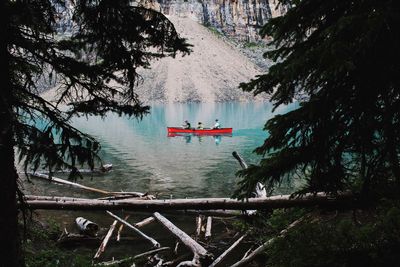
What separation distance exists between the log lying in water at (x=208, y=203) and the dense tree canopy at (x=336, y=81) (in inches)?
140

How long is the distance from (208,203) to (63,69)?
226 inches

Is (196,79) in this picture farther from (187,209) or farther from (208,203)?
(208,203)

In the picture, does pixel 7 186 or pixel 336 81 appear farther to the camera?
pixel 7 186

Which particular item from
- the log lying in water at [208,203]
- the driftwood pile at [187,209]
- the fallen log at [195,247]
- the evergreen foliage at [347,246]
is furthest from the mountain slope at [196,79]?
the evergreen foliage at [347,246]

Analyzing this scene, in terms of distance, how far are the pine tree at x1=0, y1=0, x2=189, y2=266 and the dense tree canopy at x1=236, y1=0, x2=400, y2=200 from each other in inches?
81.7

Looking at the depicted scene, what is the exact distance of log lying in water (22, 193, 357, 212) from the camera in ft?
27.8

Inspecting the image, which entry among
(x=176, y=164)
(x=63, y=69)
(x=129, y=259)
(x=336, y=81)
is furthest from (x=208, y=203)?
(x=176, y=164)

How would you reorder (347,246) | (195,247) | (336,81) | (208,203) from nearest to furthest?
(336,81) < (347,246) < (195,247) < (208,203)

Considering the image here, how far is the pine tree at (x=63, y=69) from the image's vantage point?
4859 millimetres

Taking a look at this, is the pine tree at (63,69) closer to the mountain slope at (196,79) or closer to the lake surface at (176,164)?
the lake surface at (176,164)

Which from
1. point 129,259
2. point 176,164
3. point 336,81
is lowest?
point 176,164

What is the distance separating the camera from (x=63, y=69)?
5.66 meters

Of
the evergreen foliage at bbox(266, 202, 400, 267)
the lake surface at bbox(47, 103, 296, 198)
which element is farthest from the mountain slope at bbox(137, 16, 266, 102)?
the evergreen foliage at bbox(266, 202, 400, 267)

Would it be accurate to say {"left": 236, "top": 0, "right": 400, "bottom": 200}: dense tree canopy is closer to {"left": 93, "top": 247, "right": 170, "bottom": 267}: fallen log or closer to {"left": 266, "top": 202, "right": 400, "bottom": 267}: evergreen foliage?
{"left": 266, "top": 202, "right": 400, "bottom": 267}: evergreen foliage
